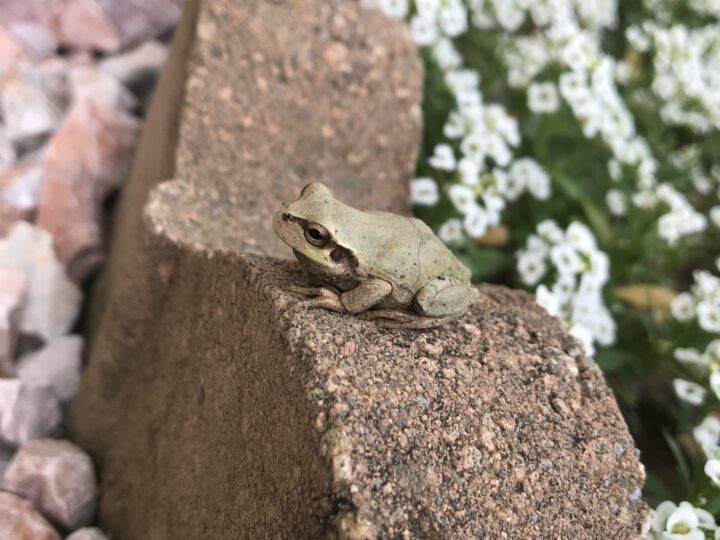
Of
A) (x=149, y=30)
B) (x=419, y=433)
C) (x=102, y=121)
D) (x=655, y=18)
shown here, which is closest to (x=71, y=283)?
(x=102, y=121)

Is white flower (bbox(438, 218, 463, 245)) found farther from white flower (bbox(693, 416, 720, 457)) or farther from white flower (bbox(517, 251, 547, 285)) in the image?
white flower (bbox(693, 416, 720, 457))

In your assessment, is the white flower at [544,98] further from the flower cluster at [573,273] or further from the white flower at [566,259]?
the white flower at [566,259]

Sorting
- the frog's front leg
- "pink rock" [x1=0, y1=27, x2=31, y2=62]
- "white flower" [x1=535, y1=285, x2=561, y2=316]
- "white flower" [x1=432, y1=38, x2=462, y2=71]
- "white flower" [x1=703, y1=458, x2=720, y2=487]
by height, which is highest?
"white flower" [x1=432, y1=38, x2=462, y2=71]

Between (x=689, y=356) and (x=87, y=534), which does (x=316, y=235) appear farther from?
(x=689, y=356)

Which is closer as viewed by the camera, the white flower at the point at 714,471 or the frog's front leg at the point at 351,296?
the frog's front leg at the point at 351,296

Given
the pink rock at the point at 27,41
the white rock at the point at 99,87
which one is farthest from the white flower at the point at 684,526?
the pink rock at the point at 27,41

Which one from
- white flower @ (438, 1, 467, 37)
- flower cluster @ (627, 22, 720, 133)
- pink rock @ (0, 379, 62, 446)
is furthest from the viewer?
flower cluster @ (627, 22, 720, 133)

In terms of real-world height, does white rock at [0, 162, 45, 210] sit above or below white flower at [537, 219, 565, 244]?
below

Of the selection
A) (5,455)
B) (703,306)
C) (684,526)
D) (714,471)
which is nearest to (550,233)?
(703,306)

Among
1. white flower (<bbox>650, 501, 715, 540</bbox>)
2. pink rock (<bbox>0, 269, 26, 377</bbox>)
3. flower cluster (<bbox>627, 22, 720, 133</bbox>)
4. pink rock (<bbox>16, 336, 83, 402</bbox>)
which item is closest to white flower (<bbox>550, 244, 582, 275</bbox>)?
white flower (<bbox>650, 501, 715, 540</bbox>)
